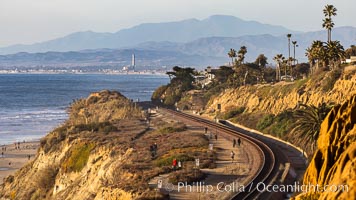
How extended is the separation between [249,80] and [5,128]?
51.1 meters

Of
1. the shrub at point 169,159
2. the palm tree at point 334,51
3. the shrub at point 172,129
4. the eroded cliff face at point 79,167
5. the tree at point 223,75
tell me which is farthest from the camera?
the tree at point 223,75

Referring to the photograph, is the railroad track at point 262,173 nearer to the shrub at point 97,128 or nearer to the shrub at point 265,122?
the shrub at point 265,122

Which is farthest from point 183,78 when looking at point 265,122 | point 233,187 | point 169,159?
point 233,187

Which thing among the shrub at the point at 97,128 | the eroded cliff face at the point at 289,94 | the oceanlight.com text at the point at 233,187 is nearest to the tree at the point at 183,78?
the eroded cliff face at the point at 289,94

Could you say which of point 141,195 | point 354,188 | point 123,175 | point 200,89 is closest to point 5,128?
point 200,89

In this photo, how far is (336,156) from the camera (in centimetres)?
2217

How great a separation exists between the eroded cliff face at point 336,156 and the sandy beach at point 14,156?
189 feet

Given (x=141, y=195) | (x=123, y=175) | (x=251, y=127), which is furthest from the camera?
(x=251, y=127)

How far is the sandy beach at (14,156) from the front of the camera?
80.9 metres

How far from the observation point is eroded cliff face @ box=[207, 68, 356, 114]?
6681 cm

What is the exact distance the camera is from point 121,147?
53125 mm

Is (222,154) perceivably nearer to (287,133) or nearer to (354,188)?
(287,133)

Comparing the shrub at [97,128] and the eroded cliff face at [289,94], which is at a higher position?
the eroded cliff face at [289,94]

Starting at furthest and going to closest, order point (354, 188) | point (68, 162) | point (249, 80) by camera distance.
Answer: point (249, 80)
point (68, 162)
point (354, 188)
